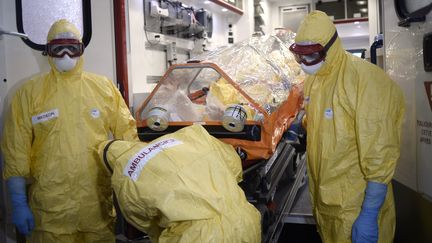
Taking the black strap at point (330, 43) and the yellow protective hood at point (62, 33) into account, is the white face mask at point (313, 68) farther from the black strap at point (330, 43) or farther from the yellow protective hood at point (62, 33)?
the yellow protective hood at point (62, 33)

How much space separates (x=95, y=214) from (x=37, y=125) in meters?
0.59

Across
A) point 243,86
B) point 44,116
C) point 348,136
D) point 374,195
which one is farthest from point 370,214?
point 44,116

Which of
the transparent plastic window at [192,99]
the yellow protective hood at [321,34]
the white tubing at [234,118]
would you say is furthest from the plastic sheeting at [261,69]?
the yellow protective hood at [321,34]

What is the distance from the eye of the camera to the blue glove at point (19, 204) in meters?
2.02

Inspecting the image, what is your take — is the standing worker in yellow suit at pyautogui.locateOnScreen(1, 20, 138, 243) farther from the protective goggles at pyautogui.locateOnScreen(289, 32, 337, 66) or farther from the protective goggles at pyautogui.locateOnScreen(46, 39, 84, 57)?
the protective goggles at pyautogui.locateOnScreen(289, 32, 337, 66)

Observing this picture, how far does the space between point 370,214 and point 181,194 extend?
935 millimetres

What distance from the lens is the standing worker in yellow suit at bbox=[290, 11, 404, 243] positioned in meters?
1.75

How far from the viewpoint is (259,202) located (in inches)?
87.3

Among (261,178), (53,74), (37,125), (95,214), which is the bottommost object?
(95,214)

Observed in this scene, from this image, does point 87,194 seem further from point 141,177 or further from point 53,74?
point 141,177

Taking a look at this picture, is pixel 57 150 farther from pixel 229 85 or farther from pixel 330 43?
pixel 330 43

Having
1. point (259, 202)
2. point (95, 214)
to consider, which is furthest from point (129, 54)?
point (259, 202)

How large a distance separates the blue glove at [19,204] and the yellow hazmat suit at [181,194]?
70 cm

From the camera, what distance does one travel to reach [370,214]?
5.86 feet
